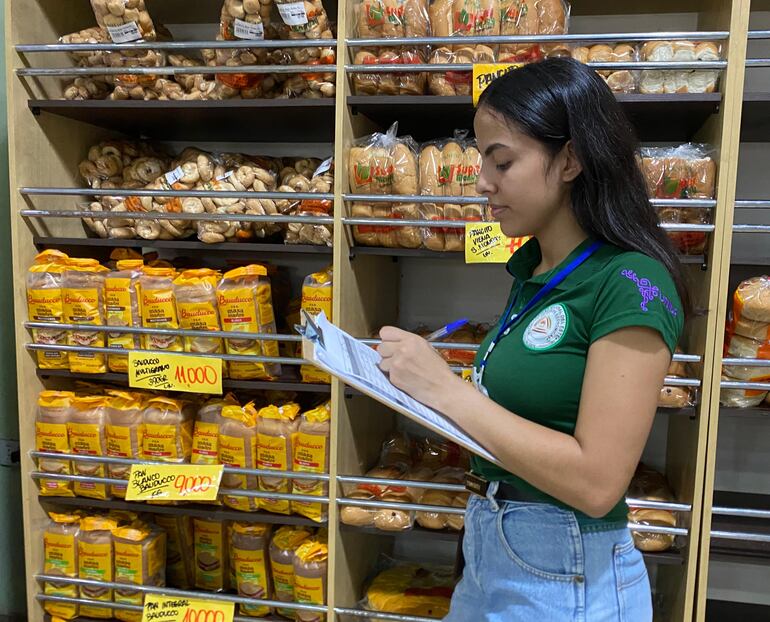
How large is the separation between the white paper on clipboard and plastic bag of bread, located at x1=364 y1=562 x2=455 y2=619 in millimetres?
1164

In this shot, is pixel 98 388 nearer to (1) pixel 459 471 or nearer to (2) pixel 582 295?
(1) pixel 459 471

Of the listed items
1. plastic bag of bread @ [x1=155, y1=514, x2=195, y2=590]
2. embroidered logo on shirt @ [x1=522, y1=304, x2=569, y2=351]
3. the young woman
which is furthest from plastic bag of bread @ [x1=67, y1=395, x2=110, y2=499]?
embroidered logo on shirt @ [x1=522, y1=304, x2=569, y2=351]

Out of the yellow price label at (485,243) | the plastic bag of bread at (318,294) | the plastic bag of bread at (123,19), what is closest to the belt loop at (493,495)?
the yellow price label at (485,243)

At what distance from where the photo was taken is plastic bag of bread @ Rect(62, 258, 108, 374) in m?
1.84

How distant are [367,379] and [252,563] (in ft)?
4.16

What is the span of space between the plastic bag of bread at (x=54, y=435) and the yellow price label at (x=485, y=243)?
1260mm

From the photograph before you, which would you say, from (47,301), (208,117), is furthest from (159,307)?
(208,117)

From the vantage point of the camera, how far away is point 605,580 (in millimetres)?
895

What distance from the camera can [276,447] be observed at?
1778 millimetres

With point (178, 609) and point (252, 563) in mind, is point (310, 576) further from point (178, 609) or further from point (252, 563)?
point (178, 609)

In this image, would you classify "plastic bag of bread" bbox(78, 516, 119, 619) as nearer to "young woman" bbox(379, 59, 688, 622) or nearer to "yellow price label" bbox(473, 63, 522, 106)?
"young woman" bbox(379, 59, 688, 622)

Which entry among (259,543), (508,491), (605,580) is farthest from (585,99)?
(259,543)

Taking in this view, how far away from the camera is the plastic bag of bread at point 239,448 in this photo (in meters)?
1.80

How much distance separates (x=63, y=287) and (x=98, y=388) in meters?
0.35
